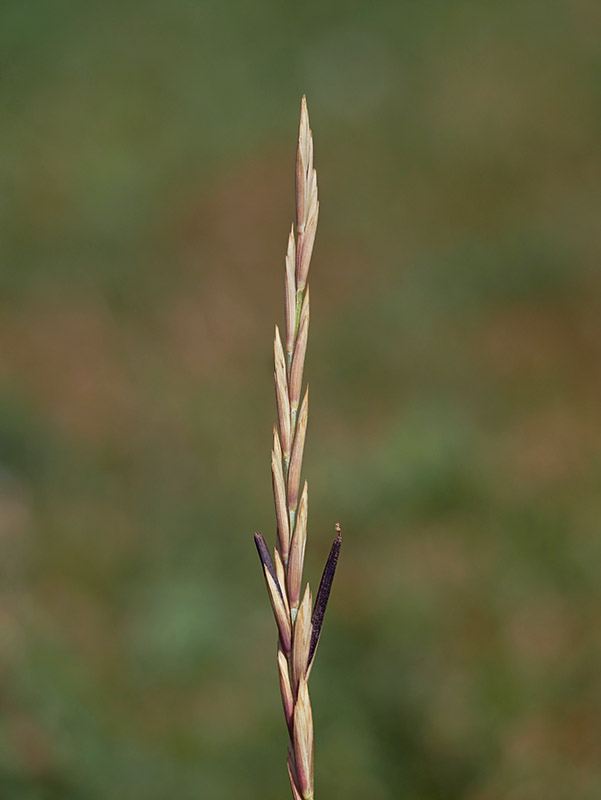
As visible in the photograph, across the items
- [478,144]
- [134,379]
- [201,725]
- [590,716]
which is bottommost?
[201,725]

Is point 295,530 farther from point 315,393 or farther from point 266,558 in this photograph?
point 315,393

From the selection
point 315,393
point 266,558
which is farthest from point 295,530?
point 315,393

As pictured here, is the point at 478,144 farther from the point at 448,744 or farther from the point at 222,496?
the point at 448,744

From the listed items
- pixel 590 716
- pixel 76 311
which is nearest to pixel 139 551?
pixel 590 716

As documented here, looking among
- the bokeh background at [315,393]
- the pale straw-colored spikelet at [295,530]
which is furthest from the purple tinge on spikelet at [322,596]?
the bokeh background at [315,393]

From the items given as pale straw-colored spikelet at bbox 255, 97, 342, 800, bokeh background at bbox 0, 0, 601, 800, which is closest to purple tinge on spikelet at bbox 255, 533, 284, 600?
pale straw-colored spikelet at bbox 255, 97, 342, 800

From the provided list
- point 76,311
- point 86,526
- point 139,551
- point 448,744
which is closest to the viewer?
point 448,744

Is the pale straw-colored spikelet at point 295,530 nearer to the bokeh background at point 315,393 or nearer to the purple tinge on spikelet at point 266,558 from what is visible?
the purple tinge on spikelet at point 266,558
